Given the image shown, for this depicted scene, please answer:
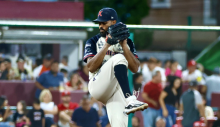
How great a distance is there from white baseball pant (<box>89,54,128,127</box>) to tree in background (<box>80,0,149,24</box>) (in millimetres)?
16102

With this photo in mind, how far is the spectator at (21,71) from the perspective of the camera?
19.9ft

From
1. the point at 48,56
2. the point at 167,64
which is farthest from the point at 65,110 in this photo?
the point at 167,64

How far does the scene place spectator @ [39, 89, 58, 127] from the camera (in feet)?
19.4

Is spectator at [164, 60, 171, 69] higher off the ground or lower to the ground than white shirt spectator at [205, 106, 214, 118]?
higher

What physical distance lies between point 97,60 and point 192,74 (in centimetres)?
305

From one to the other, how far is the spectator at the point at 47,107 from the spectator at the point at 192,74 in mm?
2226

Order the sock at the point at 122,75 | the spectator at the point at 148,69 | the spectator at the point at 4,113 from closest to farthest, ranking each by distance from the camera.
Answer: the sock at the point at 122,75
the spectator at the point at 4,113
the spectator at the point at 148,69

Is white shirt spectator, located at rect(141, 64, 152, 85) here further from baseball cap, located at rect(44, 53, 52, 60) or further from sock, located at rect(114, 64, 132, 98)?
sock, located at rect(114, 64, 132, 98)

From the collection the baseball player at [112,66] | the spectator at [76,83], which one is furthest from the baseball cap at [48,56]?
the baseball player at [112,66]

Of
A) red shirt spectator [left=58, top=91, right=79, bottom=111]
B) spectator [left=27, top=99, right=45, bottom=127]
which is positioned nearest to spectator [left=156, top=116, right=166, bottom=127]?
red shirt spectator [left=58, top=91, right=79, bottom=111]

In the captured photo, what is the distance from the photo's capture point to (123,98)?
3.93m

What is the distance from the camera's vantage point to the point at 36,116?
5.90 metres

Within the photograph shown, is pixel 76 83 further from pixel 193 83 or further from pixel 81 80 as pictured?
pixel 193 83

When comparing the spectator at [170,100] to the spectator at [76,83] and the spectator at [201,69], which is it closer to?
the spectator at [201,69]
